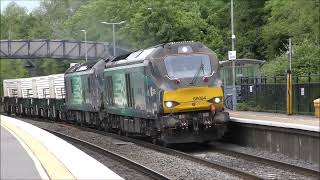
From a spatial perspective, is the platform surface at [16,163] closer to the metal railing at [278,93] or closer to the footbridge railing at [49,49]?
the metal railing at [278,93]

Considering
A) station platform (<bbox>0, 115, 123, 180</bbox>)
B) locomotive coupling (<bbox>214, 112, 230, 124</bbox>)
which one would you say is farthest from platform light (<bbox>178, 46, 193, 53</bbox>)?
station platform (<bbox>0, 115, 123, 180</bbox>)

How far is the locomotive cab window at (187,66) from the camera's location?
762 inches

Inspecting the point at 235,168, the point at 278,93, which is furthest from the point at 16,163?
the point at 278,93

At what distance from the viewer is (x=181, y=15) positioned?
59344 mm

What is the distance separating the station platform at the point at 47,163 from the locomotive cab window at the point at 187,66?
4.63m

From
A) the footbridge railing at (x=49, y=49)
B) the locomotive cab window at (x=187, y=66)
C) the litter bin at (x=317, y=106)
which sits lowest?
the litter bin at (x=317, y=106)

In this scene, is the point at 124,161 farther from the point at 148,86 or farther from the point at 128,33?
the point at 128,33

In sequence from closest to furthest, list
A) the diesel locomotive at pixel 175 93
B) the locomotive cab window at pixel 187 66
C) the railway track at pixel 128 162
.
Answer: the railway track at pixel 128 162 → the diesel locomotive at pixel 175 93 → the locomotive cab window at pixel 187 66

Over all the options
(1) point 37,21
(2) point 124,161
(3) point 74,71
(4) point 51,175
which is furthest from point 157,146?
(1) point 37,21

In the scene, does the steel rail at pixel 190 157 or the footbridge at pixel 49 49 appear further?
the footbridge at pixel 49 49

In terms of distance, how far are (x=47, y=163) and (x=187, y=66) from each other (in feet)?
28.1

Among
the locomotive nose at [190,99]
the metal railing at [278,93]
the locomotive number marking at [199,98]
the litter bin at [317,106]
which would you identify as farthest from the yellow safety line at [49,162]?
the metal railing at [278,93]

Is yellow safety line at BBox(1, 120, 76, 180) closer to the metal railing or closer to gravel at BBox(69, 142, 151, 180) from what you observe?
gravel at BBox(69, 142, 151, 180)

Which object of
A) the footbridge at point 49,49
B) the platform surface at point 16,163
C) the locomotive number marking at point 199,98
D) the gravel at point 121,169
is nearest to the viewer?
Answer: the platform surface at point 16,163
